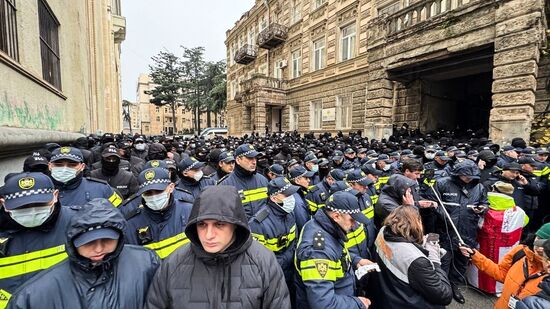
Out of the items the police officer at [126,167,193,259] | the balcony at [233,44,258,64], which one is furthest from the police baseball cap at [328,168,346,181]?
the balcony at [233,44,258,64]

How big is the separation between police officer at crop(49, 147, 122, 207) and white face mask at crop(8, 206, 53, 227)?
1060 millimetres

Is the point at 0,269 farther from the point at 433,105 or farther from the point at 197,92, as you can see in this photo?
the point at 197,92

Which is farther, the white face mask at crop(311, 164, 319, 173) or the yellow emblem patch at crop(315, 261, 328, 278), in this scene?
the white face mask at crop(311, 164, 319, 173)

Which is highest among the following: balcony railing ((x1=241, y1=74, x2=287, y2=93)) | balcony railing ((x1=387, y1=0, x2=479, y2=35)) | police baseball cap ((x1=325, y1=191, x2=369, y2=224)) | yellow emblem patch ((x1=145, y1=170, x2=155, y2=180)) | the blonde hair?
balcony railing ((x1=387, y1=0, x2=479, y2=35))

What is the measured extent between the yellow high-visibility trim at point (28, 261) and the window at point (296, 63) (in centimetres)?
2062

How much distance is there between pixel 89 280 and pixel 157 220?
92 centimetres

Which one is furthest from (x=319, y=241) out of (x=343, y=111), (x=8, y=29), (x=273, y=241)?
(x=343, y=111)

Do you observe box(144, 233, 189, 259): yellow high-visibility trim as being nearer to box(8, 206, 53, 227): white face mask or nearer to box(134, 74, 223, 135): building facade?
box(8, 206, 53, 227): white face mask

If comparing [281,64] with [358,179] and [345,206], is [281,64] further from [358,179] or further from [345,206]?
[345,206]

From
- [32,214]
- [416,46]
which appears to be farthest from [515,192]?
[416,46]

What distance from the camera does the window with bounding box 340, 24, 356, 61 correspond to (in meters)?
16.3

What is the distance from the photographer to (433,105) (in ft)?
44.5

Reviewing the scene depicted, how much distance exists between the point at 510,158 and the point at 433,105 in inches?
348

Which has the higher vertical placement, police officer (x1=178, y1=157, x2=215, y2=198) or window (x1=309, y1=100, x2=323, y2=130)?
window (x1=309, y1=100, x2=323, y2=130)
